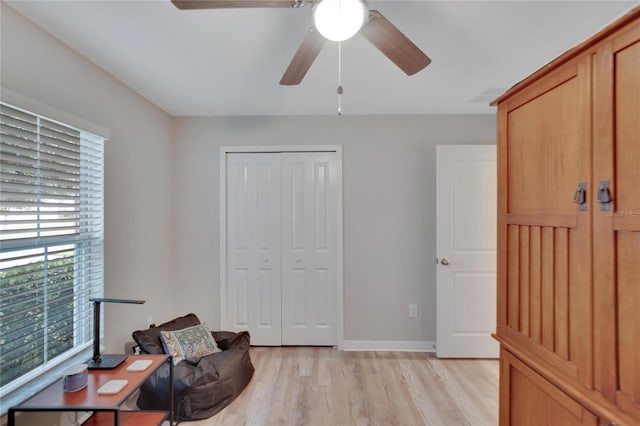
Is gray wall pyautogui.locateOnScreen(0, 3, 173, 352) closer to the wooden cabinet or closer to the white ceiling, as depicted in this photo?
the white ceiling

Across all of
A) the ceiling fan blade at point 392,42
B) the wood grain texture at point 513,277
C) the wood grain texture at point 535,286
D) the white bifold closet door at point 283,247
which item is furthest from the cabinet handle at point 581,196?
the white bifold closet door at point 283,247

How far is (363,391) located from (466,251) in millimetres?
1598

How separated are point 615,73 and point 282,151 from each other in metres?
2.56

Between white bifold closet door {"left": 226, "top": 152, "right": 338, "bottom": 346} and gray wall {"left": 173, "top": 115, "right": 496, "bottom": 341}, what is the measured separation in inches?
7.0

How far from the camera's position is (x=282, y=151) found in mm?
3066

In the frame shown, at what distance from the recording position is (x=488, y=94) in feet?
8.16

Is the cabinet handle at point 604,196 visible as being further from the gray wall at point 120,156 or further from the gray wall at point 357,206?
the gray wall at point 120,156

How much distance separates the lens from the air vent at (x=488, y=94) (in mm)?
2383

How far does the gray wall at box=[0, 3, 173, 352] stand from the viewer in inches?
60.4

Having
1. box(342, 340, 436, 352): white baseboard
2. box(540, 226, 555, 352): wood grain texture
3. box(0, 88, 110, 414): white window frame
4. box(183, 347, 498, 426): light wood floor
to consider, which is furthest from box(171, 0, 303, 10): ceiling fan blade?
box(342, 340, 436, 352): white baseboard

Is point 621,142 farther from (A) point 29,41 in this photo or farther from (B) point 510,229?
(A) point 29,41

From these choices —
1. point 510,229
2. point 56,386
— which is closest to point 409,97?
point 510,229

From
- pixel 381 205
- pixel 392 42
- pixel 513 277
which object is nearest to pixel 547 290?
pixel 513 277

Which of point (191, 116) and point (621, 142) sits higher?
point (191, 116)
